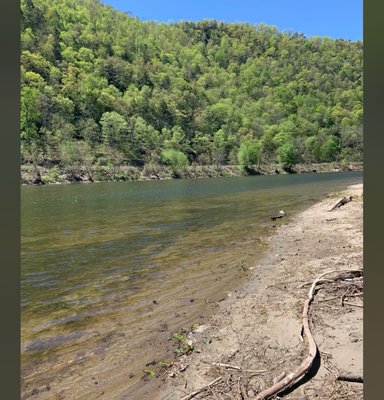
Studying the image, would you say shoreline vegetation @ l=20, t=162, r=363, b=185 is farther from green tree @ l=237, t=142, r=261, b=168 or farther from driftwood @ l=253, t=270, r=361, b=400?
driftwood @ l=253, t=270, r=361, b=400

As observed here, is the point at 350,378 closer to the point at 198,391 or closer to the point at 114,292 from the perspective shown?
the point at 198,391

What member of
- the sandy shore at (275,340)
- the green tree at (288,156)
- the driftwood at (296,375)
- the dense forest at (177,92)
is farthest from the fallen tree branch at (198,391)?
the green tree at (288,156)

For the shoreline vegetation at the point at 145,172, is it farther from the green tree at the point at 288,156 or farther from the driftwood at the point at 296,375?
the driftwood at the point at 296,375

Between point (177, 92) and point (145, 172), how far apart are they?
57.6m

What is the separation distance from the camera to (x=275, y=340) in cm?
452

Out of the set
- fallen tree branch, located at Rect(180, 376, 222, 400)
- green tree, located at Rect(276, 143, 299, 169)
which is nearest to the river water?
fallen tree branch, located at Rect(180, 376, 222, 400)

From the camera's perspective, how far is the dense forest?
87562 mm

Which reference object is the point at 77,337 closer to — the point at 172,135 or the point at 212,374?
the point at 212,374

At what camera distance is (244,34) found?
17162cm

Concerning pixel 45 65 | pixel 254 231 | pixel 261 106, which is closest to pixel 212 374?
pixel 254 231

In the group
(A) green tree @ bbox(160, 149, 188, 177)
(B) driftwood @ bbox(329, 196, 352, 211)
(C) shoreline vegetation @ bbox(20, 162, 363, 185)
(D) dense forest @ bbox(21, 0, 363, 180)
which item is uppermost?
(D) dense forest @ bbox(21, 0, 363, 180)

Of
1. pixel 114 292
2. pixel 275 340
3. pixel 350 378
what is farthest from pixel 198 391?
pixel 114 292

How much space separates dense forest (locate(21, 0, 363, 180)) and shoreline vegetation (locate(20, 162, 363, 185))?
3065 millimetres

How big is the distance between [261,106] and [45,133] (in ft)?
270
